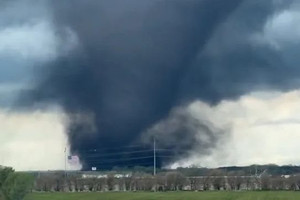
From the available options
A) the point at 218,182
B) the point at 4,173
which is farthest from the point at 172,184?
the point at 4,173

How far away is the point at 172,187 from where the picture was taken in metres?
175

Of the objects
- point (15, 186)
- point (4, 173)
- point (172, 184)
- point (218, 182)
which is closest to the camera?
point (15, 186)

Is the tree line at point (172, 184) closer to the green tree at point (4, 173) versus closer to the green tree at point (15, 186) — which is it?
the green tree at point (4, 173)

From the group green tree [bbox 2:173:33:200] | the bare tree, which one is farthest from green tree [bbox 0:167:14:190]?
the bare tree

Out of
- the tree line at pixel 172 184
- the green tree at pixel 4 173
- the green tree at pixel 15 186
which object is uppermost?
the tree line at pixel 172 184

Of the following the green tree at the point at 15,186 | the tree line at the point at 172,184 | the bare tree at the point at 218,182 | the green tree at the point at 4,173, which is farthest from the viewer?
the bare tree at the point at 218,182

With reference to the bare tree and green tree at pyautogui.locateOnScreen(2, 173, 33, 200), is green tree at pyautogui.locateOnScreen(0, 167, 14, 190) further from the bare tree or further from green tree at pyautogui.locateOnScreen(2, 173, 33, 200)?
the bare tree

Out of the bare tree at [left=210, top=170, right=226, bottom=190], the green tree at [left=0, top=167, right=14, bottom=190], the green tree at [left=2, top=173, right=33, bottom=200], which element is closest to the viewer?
the green tree at [left=2, top=173, right=33, bottom=200]

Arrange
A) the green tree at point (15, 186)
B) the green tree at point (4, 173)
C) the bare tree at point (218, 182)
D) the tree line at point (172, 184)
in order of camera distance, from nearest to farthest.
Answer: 1. the green tree at point (15, 186)
2. the green tree at point (4, 173)
3. the tree line at point (172, 184)
4. the bare tree at point (218, 182)

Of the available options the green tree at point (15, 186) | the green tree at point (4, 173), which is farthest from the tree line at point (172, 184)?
the green tree at point (15, 186)

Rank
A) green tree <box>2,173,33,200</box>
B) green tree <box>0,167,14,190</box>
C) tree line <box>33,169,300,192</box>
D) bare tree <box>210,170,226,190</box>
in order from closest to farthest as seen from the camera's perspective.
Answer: green tree <box>2,173,33,200</box>, green tree <box>0,167,14,190</box>, tree line <box>33,169,300,192</box>, bare tree <box>210,170,226,190</box>

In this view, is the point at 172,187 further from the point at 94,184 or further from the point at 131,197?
the point at 131,197

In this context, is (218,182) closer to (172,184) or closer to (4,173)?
(172,184)

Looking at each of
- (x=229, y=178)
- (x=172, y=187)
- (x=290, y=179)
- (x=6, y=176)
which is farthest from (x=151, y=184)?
(x=6, y=176)
